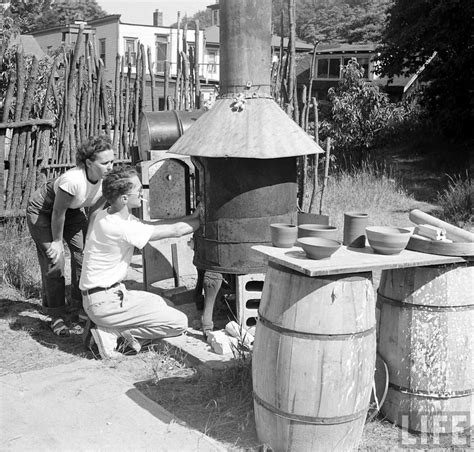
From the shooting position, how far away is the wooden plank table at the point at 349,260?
3.06 m

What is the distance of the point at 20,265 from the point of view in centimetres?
623

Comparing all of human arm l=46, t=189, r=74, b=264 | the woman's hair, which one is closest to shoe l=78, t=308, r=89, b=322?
human arm l=46, t=189, r=74, b=264

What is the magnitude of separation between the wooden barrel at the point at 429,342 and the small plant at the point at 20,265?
3677mm

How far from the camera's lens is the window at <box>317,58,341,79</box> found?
39.3m

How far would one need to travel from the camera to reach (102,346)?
450 cm

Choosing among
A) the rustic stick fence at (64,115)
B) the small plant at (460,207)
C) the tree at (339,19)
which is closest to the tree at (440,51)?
the small plant at (460,207)

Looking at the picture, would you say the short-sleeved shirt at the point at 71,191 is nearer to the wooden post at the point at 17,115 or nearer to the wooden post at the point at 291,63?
the wooden post at the point at 17,115

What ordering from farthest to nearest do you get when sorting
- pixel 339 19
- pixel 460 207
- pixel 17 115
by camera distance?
pixel 339 19 → pixel 460 207 → pixel 17 115

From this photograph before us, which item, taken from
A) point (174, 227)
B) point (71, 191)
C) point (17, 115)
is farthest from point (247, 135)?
point (17, 115)

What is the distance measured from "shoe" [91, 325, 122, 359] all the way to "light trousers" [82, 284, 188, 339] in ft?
0.19

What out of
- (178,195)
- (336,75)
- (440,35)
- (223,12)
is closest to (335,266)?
(223,12)

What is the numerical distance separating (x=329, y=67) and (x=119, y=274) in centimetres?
3727

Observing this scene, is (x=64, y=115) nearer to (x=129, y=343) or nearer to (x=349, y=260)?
(x=129, y=343)

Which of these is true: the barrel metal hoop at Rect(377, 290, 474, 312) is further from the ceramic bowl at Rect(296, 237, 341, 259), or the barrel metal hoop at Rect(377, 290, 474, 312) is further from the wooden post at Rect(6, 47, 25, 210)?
the wooden post at Rect(6, 47, 25, 210)
